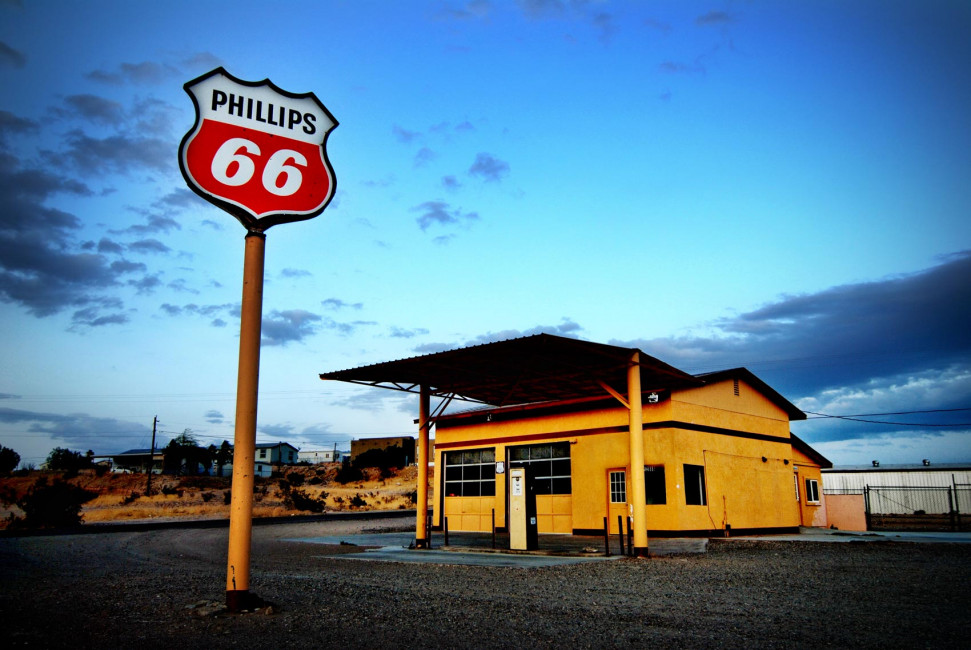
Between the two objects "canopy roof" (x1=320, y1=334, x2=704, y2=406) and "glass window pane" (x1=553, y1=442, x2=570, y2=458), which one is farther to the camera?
"glass window pane" (x1=553, y1=442, x2=570, y2=458)

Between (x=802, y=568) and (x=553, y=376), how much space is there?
8.37 m

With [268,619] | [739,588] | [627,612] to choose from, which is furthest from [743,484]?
[268,619]

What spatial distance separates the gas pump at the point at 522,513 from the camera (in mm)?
17578

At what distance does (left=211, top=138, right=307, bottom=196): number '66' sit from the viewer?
8812 mm

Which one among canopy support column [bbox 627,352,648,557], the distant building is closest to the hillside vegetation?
the distant building

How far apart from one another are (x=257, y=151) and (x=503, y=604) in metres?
6.53

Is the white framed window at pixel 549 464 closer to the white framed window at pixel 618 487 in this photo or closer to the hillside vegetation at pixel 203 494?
the white framed window at pixel 618 487

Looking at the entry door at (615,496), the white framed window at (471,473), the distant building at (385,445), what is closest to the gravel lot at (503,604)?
the entry door at (615,496)

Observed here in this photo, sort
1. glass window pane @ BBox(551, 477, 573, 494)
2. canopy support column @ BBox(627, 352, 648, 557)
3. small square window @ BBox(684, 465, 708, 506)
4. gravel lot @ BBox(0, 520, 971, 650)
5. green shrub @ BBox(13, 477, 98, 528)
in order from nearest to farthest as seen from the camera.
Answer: gravel lot @ BBox(0, 520, 971, 650) < canopy support column @ BBox(627, 352, 648, 557) < small square window @ BBox(684, 465, 708, 506) < glass window pane @ BBox(551, 477, 573, 494) < green shrub @ BBox(13, 477, 98, 528)

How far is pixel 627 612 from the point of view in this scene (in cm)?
770

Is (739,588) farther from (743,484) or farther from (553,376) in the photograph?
(743,484)

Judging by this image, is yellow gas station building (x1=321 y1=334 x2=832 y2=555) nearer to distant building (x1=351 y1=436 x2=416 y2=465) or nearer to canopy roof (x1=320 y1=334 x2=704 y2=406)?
canopy roof (x1=320 y1=334 x2=704 y2=406)

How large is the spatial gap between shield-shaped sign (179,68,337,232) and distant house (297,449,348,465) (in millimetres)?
119763

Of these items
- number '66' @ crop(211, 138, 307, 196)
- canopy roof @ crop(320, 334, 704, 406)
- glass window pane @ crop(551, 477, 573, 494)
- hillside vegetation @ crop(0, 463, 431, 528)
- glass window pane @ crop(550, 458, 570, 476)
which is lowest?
hillside vegetation @ crop(0, 463, 431, 528)
